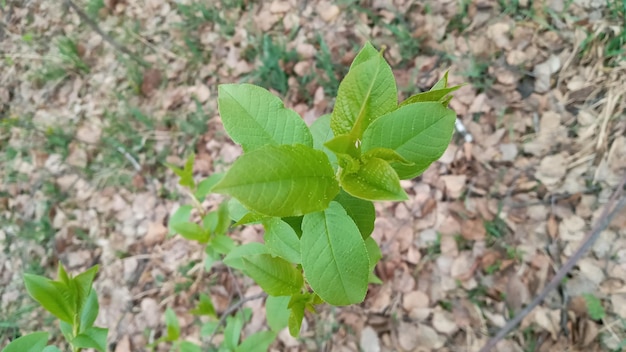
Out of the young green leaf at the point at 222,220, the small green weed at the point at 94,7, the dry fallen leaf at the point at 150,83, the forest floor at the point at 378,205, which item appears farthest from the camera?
the small green weed at the point at 94,7

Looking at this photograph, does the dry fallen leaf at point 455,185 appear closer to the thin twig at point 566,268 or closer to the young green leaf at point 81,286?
the thin twig at point 566,268

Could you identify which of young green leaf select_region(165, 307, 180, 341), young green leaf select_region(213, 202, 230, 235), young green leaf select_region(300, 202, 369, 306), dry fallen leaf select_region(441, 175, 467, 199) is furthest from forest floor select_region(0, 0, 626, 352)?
young green leaf select_region(300, 202, 369, 306)

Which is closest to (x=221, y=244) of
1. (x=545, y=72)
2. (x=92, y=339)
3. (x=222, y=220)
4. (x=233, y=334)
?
(x=222, y=220)

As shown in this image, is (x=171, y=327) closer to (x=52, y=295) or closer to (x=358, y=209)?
(x=52, y=295)

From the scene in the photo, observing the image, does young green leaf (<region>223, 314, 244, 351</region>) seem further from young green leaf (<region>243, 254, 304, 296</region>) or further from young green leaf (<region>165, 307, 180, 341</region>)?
young green leaf (<region>243, 254, 304, 296</region>)

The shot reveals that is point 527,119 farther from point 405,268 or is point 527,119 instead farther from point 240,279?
point 240,279

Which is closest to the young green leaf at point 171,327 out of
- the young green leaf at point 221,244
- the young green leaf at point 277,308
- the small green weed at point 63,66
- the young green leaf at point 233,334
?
the young green leaf at point 233,334

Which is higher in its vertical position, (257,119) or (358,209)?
(257,119)
